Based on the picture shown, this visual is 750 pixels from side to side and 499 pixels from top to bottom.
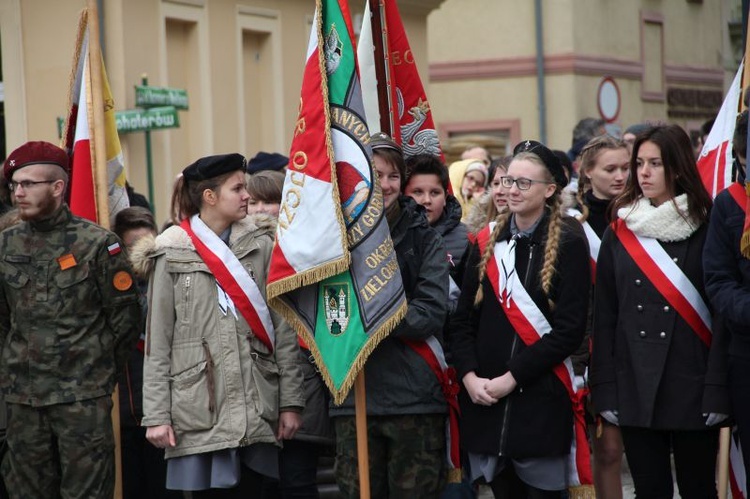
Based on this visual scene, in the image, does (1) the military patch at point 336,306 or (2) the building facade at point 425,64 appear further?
(2) the building facade at point 425,64

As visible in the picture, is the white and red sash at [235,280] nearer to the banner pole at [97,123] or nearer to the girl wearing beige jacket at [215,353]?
the girl wearing beige jacket at [215,353]

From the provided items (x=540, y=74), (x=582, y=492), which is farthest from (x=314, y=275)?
(x=540, y=74)

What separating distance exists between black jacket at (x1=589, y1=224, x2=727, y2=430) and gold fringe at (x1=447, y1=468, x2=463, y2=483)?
0.66 m

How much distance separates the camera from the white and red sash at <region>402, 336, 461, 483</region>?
6.45 meters

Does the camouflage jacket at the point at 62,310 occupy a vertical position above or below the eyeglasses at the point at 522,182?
below

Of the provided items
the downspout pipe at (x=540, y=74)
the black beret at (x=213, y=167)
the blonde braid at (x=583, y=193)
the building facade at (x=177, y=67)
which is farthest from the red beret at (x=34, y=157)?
the downspout pipe at (x=540, y=74)

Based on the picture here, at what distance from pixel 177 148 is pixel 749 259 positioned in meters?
10.4

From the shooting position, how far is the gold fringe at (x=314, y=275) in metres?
6.30

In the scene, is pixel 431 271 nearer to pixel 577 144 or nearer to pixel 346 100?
pixel 346 100

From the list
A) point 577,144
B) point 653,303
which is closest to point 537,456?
point 653,303

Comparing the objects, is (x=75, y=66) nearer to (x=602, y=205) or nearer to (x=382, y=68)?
(x=382, y=68)

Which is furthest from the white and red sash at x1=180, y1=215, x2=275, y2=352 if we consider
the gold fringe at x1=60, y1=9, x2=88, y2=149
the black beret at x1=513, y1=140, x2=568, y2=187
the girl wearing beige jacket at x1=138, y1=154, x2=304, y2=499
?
the gold fringe at x1=60, y1=9, x2=88, y2=149

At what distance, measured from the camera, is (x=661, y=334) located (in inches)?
248

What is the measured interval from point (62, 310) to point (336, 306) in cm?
124
